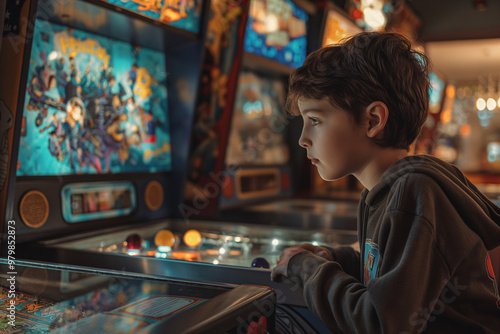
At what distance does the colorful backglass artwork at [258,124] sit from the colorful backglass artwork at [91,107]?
0.61 metres

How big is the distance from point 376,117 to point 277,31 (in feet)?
6.00

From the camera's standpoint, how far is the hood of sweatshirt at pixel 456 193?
0.97 m

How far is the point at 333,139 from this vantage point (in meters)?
1.10

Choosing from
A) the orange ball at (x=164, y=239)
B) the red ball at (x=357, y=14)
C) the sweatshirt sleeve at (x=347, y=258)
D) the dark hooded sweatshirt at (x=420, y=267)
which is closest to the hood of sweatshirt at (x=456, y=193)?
the dark hooded sweatshirt at (x=420, y=267)

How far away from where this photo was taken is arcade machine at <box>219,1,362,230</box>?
99.4 inches

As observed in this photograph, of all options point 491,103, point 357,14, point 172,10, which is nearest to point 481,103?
point 491,103

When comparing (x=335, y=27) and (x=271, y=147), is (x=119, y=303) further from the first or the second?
(x=335, y=27)

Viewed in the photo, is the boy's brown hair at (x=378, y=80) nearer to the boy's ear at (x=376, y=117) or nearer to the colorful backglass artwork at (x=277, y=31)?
the boy's ear at (x=376, y=117)

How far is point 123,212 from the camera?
6.55ft

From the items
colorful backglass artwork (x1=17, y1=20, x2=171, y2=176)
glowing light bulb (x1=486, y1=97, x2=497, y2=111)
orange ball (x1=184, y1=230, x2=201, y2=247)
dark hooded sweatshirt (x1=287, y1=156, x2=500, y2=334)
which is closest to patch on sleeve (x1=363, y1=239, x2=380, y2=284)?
dark hooded sweatshirt (x1=287, y1=156, x2=500, y2=334)

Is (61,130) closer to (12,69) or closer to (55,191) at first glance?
(55,191)

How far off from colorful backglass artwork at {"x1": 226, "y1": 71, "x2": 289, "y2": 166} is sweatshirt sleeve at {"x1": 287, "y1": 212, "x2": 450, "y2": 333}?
1.75 metres

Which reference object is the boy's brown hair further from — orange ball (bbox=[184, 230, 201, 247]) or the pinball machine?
orange ball (bbox=[184, 230, 201, 247])

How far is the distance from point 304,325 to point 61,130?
1.02 metres
